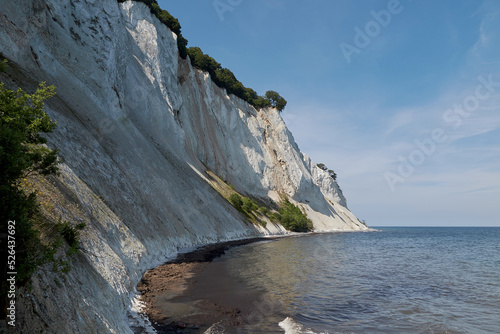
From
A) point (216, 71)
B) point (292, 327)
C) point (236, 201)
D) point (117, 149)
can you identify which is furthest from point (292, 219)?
point (292, 327)

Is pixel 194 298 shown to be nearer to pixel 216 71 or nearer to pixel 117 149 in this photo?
pixel 117 149

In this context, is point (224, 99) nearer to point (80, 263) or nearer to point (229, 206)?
point (229, 206)

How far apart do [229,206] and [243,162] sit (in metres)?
23.1

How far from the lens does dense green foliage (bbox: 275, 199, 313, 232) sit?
65.5 metres

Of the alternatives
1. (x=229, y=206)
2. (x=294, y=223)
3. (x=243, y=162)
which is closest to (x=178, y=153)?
(x=229, y=206)

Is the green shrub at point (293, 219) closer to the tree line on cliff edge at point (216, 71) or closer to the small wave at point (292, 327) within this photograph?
the tree line on cliff edge at point (216, 71)

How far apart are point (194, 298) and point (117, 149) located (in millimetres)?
17173

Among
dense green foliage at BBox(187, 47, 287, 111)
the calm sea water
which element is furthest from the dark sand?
dense green foliage at BBox(187, 47, 287, 111)

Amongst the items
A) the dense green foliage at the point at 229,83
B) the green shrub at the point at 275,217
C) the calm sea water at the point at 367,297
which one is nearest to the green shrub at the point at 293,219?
the green shrub at the point at 275,217

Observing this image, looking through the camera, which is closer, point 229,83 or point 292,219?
point 292,219

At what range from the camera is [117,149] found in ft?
85.4

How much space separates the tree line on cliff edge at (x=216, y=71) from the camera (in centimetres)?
5564

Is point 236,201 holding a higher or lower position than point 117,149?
lower

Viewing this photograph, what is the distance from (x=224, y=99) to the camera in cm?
7131
